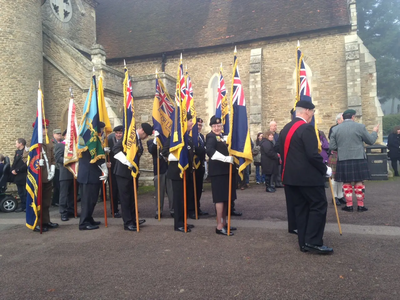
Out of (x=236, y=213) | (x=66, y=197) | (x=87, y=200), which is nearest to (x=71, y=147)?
(x=87, y=200)

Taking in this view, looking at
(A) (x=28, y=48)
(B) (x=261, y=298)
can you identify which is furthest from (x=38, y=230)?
(A) (x=28, y=48)

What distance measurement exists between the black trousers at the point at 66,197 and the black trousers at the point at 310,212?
16.9ft

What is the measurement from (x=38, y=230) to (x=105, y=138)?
2.19 m

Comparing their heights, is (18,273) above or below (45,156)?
below

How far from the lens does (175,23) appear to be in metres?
20.0

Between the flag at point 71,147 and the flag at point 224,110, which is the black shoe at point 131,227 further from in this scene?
the flag at point 224,110

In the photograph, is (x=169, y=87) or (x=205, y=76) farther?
Result: (x=205, y=76)

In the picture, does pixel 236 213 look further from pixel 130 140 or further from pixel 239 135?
pixel 130 140

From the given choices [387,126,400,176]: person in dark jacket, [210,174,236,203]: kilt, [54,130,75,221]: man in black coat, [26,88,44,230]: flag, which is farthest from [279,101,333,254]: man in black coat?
[387,126,400,176]: person in dark jacket

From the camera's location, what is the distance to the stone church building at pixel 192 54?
1288 cm

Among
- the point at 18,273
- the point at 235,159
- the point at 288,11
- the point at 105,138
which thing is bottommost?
the point at 18,273

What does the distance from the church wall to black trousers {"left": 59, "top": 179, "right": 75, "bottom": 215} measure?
39.3ft

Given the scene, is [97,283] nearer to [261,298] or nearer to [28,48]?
[261,298]

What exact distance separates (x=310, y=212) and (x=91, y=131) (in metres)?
4.11
